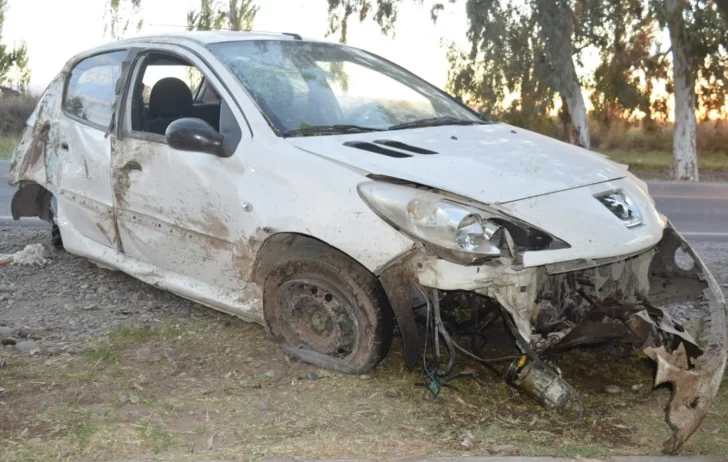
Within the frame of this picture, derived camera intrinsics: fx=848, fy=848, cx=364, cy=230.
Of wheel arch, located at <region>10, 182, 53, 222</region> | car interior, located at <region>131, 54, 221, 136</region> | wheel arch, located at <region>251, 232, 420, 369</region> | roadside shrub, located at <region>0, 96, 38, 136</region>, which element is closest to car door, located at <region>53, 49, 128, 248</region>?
car interior, located at <region>131, 54, 221, 136</region>

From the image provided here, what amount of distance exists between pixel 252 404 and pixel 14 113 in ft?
72.4

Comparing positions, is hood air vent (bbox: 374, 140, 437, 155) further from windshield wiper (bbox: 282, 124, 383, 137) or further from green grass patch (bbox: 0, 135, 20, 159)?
green grass patch (bbox: 0, 135, 20, 159)

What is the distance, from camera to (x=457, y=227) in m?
3.89

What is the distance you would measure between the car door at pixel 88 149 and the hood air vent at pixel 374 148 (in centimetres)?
192

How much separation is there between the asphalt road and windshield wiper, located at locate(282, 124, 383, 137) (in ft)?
17.3

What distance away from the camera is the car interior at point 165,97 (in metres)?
5.50

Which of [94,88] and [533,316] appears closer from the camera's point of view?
[533,316]

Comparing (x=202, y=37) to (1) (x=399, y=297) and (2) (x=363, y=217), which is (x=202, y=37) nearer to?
(2) (x=363, y=217)

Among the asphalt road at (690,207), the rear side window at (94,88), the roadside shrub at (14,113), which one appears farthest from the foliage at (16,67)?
the rear side window at (94,88)

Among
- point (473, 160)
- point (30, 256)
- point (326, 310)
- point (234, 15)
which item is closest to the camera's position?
point (473, 160)

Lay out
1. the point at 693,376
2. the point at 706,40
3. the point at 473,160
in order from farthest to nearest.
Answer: the point at 706,40
the point at 473,160
the point at 693,376

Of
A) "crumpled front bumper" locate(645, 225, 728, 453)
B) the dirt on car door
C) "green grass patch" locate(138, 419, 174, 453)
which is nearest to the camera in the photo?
"crumpled front bumper" locate(645, 225, 728, 453)

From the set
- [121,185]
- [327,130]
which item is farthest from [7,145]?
[327,130]

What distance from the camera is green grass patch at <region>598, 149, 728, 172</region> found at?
25.9 metres
